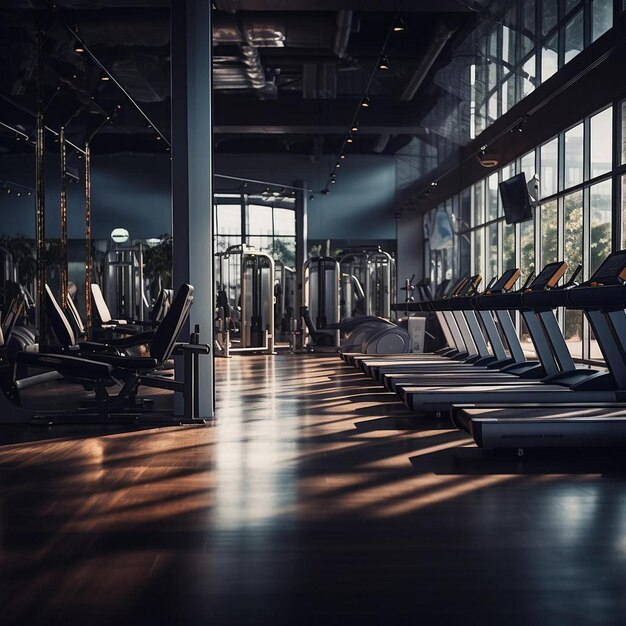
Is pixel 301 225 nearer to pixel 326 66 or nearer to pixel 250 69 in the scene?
pixel 326 66

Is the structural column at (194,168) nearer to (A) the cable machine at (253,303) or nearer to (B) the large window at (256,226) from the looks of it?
(A) the cable machine at (253,303)

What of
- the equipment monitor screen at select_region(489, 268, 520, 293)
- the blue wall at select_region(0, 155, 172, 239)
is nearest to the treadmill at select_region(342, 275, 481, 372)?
the equipment monitor screen at select_region(489, 268, 520, 293)

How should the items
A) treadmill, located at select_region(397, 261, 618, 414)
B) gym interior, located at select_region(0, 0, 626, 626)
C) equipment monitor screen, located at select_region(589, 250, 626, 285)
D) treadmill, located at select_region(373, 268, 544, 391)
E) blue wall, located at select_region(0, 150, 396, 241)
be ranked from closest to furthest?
gym interior, located at select_region(0, 0, 626, 626)
equipment monitor screen, located at select_region(589, 250, 626, 285)
treadmill, located at select_region(397, 261, 618, 414)
treadmill, located at select_region(373, 268, 544, 391)
blue wall, located at select_region(0, 150, 396, 241)

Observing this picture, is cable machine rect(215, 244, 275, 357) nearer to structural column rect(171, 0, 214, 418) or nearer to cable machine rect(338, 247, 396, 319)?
cable machine rect(338, 247, 396, 319)

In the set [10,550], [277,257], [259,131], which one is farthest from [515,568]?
[277,257]

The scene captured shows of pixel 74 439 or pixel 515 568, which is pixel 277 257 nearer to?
pixel 74 439

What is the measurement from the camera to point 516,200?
→ 1254 cm

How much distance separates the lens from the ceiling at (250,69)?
7.56 metres

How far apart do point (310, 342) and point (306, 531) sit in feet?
38.0

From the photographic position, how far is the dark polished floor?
7.31ft

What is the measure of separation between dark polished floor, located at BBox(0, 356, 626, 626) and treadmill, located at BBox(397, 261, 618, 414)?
81 centimetres

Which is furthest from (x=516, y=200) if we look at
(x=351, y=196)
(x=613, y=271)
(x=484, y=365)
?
(x=351, y=196)

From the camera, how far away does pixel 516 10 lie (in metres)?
10.8

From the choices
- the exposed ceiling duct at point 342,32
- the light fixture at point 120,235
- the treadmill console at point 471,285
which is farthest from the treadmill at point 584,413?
the light fixture at point 120,235
